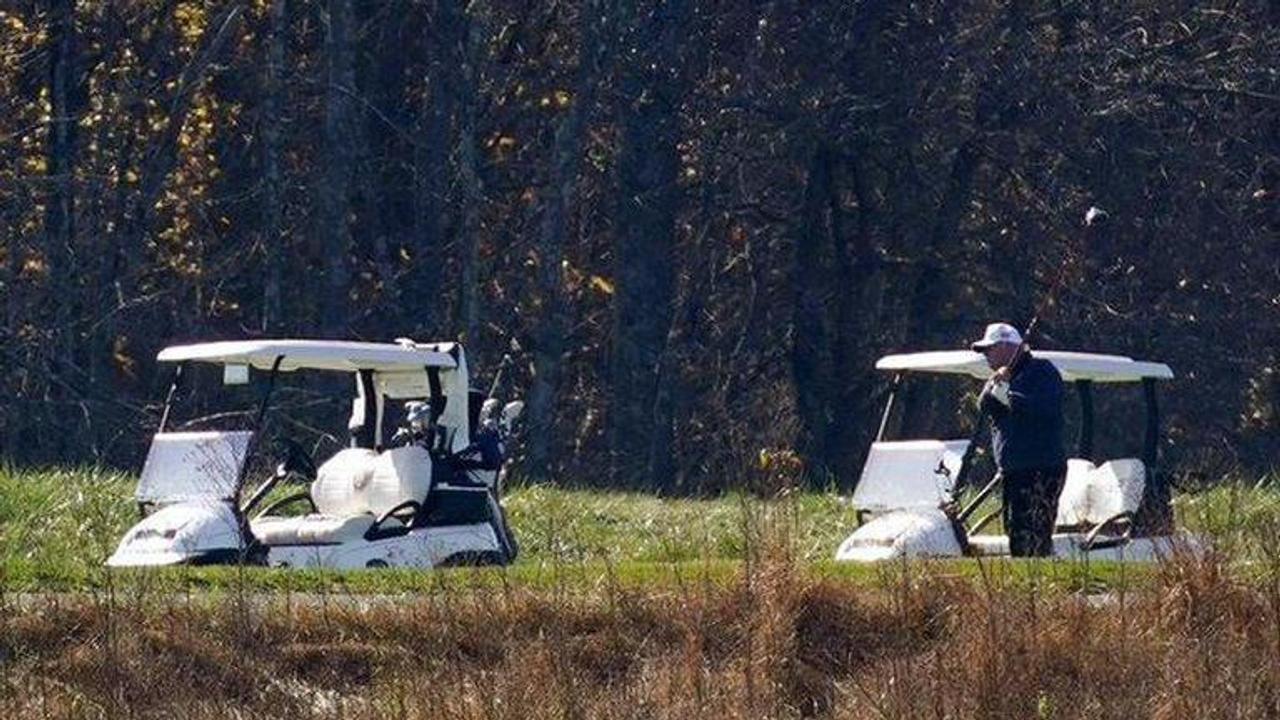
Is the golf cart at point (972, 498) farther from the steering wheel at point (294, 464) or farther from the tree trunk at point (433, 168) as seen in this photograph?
the tree trunk at point (433, 168)

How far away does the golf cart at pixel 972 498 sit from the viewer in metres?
20.2

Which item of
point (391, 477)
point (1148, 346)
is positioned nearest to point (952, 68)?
point (1148, 346)

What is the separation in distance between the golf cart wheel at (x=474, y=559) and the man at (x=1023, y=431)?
310cm

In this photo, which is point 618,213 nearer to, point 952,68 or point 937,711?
point 952,68

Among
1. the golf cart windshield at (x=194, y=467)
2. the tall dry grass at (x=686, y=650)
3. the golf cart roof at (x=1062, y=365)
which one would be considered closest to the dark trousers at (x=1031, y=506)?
the golf cart roof at (x=1062, y=365)

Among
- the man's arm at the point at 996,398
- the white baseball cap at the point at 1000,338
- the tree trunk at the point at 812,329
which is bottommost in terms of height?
the tree trunk at the point at 812,329

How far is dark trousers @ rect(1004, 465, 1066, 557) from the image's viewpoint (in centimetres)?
1969

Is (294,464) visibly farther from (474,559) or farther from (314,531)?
(474,559)

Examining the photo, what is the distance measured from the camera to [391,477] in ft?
69.1

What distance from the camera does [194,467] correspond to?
20.8 metres

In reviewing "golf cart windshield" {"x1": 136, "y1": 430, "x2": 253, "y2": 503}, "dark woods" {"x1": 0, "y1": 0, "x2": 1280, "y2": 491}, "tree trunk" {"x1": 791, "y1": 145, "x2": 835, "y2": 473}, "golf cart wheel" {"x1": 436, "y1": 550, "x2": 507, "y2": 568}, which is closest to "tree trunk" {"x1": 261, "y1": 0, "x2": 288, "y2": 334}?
"dark woods" {"x1": 0, "y1": 0, "x2": 1280, "y2": 491}

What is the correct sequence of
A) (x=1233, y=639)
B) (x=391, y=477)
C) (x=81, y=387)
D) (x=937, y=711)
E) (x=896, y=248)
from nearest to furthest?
1. (x=937, y=711)
2. (x=1233, y=639)
3. (x=391, y=477)
4. (x=81, y=387)
5. (x=896, y=248)

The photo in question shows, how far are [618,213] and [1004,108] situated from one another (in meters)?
4.47

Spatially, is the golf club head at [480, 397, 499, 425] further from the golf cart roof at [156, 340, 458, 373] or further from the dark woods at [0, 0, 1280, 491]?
the dark woods at [0, 0, 1280, 491]
